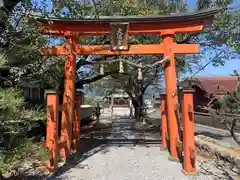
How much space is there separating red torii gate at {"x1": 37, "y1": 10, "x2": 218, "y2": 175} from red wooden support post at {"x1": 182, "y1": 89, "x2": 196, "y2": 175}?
3.78ft

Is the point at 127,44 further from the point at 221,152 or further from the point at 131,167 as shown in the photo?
the point at 221,152

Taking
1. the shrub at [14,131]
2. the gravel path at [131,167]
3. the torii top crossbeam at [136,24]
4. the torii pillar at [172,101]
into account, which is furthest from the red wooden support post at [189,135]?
the shrub at [14,131]

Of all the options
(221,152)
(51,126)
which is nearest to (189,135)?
(221,152)

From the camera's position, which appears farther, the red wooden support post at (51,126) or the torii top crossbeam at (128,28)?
the torii top crossbeam at (128,28)

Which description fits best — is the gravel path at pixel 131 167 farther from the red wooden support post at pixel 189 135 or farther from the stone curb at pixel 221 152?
the stone curb at pixel 221 152

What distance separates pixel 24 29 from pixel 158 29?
3744mm

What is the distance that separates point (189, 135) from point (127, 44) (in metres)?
3.06

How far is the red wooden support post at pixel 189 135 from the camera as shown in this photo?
5.44 metres

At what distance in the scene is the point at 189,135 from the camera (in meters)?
5.46

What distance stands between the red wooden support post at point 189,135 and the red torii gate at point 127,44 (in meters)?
1.15

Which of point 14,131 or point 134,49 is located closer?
point 14,131

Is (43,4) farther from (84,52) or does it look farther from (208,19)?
(208,19)

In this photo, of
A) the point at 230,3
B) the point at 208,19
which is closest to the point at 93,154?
the point at 208,19

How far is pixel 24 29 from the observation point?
5160 millimetres
